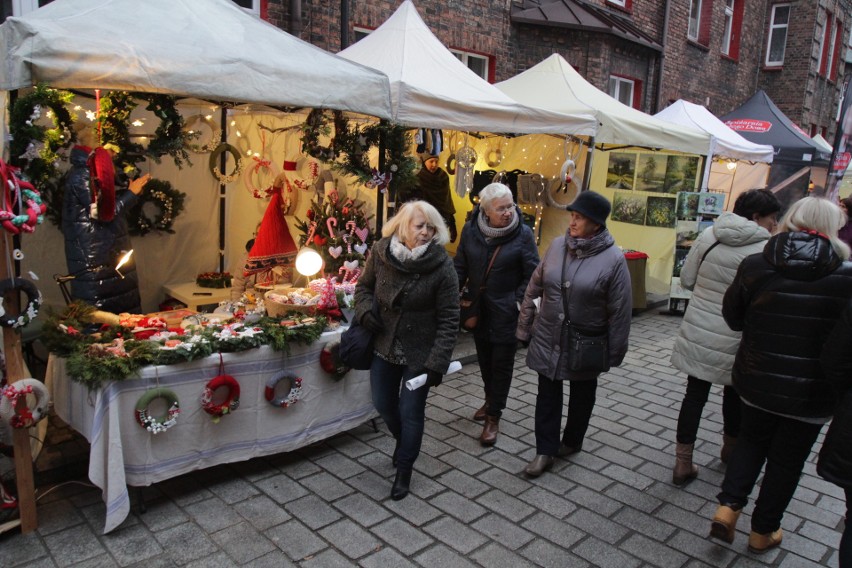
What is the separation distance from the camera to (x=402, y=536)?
3334mm

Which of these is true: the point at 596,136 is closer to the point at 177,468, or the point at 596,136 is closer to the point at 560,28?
the point at 560,28

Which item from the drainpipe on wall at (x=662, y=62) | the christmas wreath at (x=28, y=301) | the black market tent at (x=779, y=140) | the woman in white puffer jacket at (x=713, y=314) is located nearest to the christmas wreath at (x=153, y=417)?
the christmas wreath at (x=28, y=301)

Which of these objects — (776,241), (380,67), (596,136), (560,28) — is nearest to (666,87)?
(560,28)

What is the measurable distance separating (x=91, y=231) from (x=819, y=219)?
14.0 ft

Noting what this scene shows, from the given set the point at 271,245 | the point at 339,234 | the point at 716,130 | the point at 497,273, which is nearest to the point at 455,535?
the point at 497,273

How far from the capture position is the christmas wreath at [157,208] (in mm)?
6062

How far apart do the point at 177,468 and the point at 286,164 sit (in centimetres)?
358

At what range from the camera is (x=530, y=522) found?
3.54 metres

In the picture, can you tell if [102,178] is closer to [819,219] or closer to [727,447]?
[819,219]

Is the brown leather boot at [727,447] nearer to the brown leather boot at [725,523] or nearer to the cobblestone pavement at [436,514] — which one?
the cobblestone pavement at [436,514]

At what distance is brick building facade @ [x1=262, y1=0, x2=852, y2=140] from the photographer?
8703 mm

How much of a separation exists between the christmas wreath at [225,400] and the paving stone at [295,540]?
2.33ft

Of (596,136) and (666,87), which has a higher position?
(666,87)

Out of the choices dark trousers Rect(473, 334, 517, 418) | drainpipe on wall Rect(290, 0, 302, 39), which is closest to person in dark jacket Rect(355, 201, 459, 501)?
dark trousers Rect(473, 334, 517, 418)
